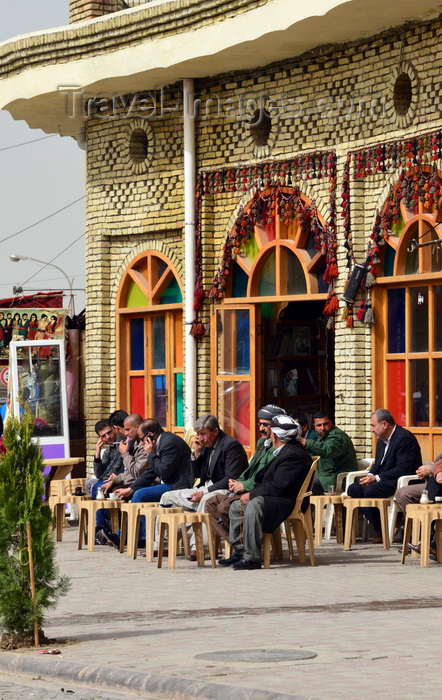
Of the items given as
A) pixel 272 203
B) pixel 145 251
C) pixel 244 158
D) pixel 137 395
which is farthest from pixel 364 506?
pixel 145 251

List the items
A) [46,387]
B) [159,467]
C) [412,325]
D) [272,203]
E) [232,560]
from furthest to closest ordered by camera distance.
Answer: [46,387] < [272,203] < [412,325] < [159,467] < [232,560]

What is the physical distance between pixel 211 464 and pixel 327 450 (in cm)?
210

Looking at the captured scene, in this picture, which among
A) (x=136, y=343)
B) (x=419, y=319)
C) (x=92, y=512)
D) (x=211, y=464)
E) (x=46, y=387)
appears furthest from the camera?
(x=136, y=343)

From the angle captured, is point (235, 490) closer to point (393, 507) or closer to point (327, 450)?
point (393, 507)

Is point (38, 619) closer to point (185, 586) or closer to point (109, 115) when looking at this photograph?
point (185, 586)

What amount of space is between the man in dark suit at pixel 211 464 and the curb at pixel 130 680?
5.11m

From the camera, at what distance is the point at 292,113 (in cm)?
1748

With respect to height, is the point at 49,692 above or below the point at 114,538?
below

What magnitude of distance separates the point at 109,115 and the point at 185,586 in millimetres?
10068

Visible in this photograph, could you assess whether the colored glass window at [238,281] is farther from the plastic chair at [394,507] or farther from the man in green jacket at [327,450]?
the plastic chair at [394,507]

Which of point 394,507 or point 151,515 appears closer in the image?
Answer: point 151,515

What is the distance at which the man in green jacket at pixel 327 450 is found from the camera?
15422mm

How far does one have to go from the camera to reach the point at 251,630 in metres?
9.05

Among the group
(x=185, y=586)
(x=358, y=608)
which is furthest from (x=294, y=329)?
(x=358, y=608)
